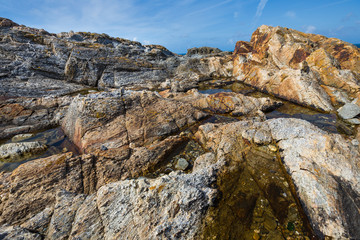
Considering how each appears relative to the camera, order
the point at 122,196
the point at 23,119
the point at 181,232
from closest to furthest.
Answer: the point at 181,232 → the point at 122,196 → the point at 23,119

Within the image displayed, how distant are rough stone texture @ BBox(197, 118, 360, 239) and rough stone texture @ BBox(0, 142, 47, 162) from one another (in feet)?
60.6

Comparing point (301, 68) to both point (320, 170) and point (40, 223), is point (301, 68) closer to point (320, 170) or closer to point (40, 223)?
point (320, 170)

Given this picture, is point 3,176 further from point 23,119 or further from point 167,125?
point 23,119

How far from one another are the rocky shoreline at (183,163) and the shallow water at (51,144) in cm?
14

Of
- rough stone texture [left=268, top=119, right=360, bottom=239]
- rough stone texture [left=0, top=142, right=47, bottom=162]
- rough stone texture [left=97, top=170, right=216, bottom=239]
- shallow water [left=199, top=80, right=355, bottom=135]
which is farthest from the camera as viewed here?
shallow water [left=199, top=80, right=355, bottom=135]

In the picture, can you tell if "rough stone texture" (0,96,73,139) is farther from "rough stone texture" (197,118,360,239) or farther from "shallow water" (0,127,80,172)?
"rough stone texture" (197,118,360,239)

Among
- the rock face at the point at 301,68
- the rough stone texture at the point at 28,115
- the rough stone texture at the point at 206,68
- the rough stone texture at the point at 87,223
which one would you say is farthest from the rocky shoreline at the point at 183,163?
the rough stone texture at the point at 206,68

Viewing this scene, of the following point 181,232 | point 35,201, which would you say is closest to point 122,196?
point 181,232

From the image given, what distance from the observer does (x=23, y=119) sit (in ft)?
67.9

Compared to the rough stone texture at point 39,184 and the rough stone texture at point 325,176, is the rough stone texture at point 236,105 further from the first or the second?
the rough stone texture at point 39,184

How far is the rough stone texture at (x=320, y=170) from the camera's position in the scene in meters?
6.83

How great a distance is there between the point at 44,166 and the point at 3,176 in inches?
107

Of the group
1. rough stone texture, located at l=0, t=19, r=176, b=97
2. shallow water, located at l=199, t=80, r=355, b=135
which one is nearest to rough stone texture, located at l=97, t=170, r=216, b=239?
shallow water, located at l=199, t=80, r=355, b=135

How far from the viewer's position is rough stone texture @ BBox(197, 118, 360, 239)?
683 centimetres
